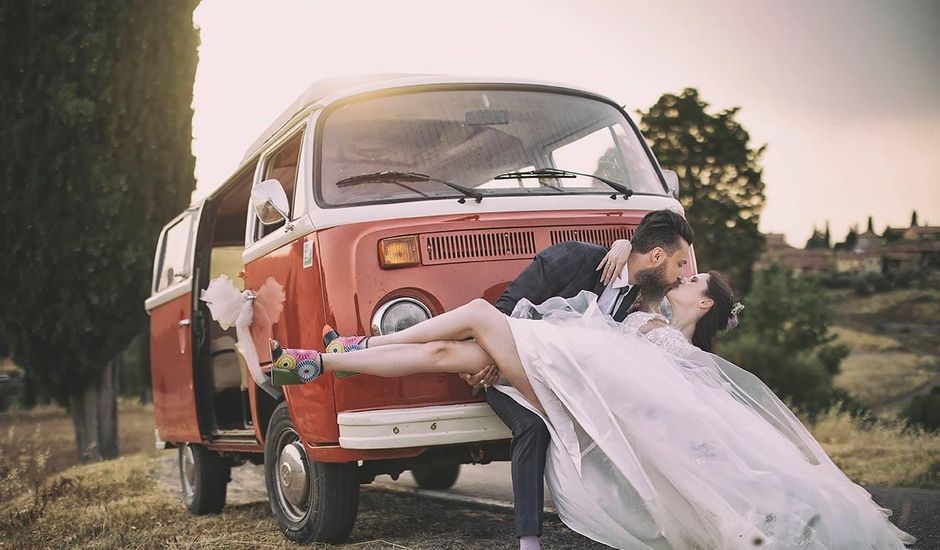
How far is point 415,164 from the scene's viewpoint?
17.1ft

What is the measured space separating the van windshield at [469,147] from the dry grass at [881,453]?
11.0ft

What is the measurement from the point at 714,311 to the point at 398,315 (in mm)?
1520

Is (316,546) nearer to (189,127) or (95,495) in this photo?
(95,495)

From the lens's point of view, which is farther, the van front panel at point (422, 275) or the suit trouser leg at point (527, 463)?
the van front panel at point (422, 275)

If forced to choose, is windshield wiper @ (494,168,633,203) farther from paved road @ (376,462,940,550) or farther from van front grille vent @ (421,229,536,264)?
paved road @ (376,462,940,550)

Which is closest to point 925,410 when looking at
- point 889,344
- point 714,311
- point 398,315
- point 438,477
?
point 438,477

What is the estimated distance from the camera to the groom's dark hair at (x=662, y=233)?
475cm

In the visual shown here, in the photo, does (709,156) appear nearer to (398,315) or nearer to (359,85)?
(359,85)

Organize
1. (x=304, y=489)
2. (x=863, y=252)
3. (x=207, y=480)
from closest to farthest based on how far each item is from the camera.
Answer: (x=304, y=489)
(x=207, y=480)
(x=863, y=252)

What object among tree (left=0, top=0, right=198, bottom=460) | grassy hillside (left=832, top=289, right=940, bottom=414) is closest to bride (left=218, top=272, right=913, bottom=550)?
tree (left=0, top=0, right=198, bottom=460)

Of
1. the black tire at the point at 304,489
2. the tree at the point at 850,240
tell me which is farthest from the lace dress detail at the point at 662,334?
the tree at the point at 850,240

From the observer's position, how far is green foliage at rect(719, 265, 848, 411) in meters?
26.5

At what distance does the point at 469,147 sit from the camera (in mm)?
5332

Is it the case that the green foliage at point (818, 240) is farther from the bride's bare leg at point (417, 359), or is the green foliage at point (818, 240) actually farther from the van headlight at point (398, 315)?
the bride's bare leg at point (417, 359)
